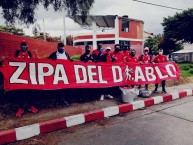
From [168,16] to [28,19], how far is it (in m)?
33.3

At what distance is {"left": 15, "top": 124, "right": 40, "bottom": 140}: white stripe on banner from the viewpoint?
4609 millimetres

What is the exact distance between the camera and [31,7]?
7941 mm

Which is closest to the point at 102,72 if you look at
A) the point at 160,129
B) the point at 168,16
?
the point at 160,129

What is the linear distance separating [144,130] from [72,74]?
2.68 m

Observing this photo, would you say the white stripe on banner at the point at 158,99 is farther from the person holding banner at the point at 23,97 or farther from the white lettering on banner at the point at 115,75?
the person holding banner at the point at 23,97

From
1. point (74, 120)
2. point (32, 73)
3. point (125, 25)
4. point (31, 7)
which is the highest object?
point (125, 25)

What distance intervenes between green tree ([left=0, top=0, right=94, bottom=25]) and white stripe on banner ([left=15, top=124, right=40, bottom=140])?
176 inches

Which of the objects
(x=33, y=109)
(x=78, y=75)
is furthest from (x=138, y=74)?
(x=33, y=109)

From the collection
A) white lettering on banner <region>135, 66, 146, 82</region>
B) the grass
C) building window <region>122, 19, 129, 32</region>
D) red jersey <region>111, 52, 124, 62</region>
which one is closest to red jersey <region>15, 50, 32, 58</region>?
red jersey <region>111, 52, 124, 62</region>

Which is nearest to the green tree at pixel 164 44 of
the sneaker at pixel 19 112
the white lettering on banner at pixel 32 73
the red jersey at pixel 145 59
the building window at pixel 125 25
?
the building window at pixel 125 25

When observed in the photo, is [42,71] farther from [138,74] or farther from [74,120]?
[138,74]

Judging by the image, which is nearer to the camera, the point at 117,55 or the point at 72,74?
the point at 72,74

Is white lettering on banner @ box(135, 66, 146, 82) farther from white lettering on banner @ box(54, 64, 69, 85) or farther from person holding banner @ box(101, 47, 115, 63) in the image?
white lettering on banner @ box(54, 64, 69, 85)

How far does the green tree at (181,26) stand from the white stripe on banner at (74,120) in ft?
106
